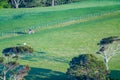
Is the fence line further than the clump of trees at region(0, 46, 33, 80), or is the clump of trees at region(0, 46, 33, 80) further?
the fence line

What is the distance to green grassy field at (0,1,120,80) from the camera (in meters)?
78.9

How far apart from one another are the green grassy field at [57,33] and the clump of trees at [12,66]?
3.79 meters

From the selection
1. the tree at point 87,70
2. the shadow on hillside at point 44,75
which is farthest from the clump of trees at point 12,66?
the tree at point 87,70

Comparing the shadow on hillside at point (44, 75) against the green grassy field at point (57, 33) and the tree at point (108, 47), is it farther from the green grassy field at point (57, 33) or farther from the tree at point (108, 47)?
the tree at point (108, 47)

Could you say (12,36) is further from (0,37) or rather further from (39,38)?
(39,38)

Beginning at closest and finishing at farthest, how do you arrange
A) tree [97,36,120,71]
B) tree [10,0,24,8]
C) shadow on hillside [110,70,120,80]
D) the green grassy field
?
shadow on hillside [110,70,120,80], tree [97,36,120,71], the green grassy field, tree [10,0,24,8]

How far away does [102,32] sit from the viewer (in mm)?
101562

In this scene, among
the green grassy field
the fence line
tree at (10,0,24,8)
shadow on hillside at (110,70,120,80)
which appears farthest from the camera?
tree at (10,0,24,8)

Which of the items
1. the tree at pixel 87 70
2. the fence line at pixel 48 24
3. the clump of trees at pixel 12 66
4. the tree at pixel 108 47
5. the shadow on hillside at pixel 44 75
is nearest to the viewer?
the tree at pixel 87 70

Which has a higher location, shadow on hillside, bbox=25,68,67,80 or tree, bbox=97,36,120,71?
tree, bbox=97,36,120,71

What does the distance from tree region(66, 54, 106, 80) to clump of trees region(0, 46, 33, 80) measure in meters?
7.56

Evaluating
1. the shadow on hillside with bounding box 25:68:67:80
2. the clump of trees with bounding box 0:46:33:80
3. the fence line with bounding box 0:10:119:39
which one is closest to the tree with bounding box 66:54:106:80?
the shadow on hillside with bounding box 25:68:67:80

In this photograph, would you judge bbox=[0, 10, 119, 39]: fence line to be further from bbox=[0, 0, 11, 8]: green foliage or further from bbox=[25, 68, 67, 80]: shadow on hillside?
bbox=[0, 0, 11, 8]: green foliage

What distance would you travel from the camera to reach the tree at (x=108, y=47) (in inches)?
2908
